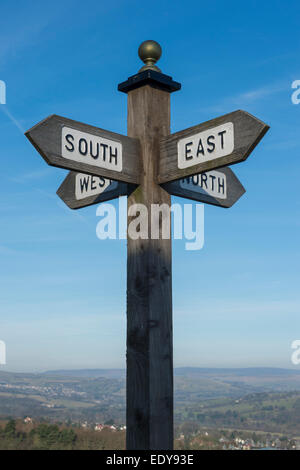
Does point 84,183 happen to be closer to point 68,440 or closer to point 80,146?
point 80,146

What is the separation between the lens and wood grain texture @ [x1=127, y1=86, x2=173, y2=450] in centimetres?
265

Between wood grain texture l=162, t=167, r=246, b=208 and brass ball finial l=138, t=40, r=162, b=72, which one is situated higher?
brass ball finial l=138, t=40, r=162, b=72

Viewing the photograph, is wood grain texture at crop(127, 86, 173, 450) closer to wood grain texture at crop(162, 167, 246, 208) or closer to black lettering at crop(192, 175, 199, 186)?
wood grain texture at crop(162, 167, 246, 208)

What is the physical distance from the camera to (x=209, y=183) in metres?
3.32

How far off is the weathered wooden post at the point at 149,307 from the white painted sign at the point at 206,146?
0.20 m

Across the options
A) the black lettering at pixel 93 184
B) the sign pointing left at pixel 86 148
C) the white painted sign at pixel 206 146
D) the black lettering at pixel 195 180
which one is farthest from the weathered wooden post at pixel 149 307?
the black lettering at pixel 93 184

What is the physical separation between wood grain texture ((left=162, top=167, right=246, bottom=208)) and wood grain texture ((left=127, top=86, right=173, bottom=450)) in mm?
154

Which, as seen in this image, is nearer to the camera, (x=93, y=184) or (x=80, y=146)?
(x=80, y=146)

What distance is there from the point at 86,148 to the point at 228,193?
3.65ft

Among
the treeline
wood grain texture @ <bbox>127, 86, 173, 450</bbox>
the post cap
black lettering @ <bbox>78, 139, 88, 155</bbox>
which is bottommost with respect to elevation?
the treeline

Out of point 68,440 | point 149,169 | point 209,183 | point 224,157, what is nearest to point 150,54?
point 149,169

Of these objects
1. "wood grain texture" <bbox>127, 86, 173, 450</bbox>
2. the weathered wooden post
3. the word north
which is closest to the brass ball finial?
the weathered wooden post
